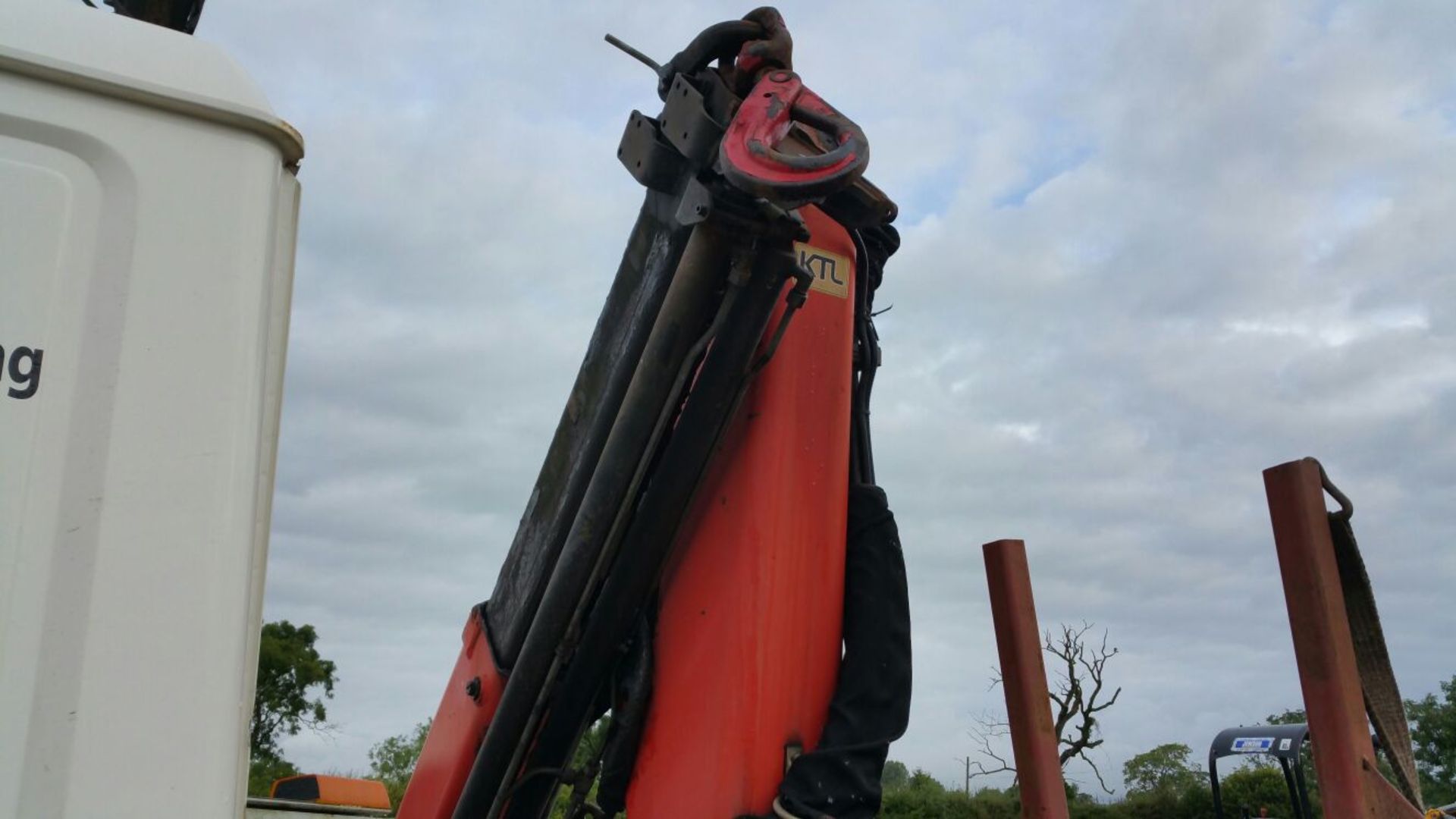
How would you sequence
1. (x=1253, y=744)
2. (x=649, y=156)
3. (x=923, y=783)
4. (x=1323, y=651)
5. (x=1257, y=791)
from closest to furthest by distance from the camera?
1. (x=1323, y=651)
2. (x=649, y=156)
3. (x=1253, y=744)
4. (x=1257, y=791)
5. (x=923, y=783)

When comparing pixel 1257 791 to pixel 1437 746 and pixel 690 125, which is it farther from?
pixel 690 125

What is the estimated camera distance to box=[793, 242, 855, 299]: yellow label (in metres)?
2.37

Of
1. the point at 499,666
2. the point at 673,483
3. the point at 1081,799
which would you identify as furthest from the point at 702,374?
the point at 1081,799

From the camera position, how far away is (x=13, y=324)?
138 cm

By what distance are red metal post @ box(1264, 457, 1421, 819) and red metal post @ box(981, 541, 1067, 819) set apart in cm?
67

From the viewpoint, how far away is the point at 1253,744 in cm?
270

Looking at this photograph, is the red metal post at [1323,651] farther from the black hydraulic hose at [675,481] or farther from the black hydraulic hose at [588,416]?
the black hydraulic hose at [588,416]

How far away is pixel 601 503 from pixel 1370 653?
144 centimetres

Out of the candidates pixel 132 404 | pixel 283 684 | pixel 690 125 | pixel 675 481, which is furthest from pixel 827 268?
pixel 283 684

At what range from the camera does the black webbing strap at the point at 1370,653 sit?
2.19m

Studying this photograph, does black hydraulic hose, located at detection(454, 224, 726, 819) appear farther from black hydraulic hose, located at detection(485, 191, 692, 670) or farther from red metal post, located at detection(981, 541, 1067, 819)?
red metal post, located at detection(981, 541, 1067, 819)

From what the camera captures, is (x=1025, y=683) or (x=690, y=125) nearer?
(x=690, y=125)

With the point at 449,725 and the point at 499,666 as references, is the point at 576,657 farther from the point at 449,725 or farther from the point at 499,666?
the point at 449,725

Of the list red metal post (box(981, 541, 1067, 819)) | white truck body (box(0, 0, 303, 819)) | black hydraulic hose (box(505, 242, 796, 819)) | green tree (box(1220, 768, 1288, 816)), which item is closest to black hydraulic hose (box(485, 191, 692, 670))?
black hydraulic hose (box(505, 242, 796, 819))
